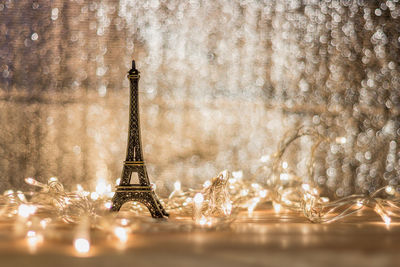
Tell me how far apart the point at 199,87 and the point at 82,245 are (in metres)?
0.87

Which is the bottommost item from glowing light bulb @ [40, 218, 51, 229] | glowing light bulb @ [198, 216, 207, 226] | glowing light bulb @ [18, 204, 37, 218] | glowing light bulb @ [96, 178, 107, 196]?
glowing light bulb @ [198, 216, 207, 226]

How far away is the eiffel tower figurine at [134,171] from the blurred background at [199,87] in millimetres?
461

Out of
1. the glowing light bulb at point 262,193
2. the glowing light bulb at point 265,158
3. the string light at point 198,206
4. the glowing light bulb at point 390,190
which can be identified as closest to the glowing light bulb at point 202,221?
the string light at point 198,206

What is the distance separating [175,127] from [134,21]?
15.5 inches

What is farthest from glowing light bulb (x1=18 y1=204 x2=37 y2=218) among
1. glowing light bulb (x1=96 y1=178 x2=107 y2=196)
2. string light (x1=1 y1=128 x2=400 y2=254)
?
glowing light bulb (x1=96 y1=178 x2=107 y2=196)

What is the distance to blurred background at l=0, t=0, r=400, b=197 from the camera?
1311 millimetres

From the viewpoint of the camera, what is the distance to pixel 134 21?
1.33 m

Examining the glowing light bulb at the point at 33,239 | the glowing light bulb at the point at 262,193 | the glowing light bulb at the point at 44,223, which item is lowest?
the glowing light bulb at the point at 33,239

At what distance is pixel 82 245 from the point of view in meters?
0.55

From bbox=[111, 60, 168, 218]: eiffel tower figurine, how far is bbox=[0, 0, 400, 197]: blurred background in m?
0.46

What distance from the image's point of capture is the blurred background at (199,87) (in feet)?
4.30

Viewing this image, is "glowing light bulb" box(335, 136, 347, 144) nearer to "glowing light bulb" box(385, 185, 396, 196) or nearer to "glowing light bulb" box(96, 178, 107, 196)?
"glowing light bulb" box(385, 185, 396, 196)

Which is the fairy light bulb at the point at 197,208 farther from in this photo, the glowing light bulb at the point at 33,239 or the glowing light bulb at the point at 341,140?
the glowing light bulb at the point at 341,140

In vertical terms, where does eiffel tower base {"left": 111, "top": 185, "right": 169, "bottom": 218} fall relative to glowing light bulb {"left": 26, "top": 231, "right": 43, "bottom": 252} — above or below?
above
